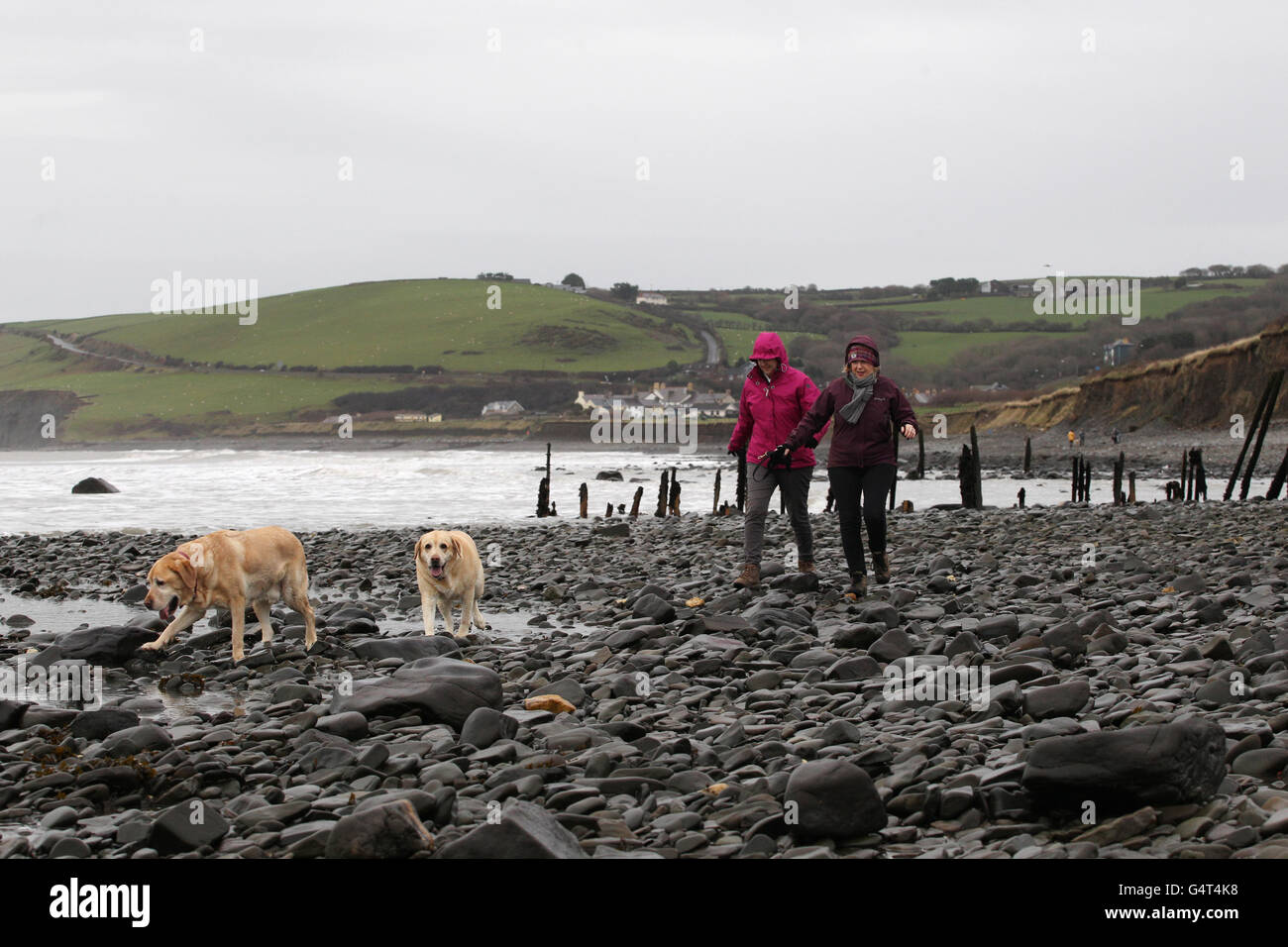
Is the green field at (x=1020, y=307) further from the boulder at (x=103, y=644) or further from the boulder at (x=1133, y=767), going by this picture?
the boulder at (x=1133, y=767)

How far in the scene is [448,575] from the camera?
929cm

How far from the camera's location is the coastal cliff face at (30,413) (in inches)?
4697

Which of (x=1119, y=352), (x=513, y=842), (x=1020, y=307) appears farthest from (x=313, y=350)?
(x=513, y=842)

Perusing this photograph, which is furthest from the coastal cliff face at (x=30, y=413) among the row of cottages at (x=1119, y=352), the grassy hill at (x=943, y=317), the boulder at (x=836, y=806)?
the boulder at (x=836, y=806)

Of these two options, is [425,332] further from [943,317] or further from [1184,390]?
[1184,390]

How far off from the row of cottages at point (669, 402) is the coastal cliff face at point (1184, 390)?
38.4m

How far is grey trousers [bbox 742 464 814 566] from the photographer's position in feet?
36.7

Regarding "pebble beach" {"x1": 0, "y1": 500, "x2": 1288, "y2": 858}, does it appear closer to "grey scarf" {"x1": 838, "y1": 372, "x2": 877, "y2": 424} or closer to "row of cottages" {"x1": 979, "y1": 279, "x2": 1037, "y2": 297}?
"grey scarf" {"x1": 838, "y1": 372, "x2": 877, "y2": 424}

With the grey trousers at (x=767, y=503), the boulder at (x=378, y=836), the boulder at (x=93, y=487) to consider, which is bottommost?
the boulder at (x=93, y=487)

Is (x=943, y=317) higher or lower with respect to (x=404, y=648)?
Result: higher

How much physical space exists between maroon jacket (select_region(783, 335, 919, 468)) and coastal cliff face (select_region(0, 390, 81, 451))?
122 metres

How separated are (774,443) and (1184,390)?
201ft
